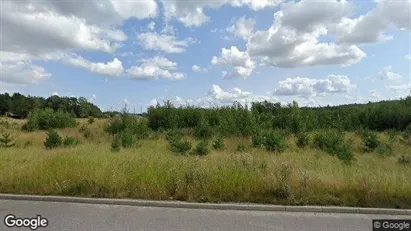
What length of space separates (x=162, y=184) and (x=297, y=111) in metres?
31.3

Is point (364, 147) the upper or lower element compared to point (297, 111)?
lower

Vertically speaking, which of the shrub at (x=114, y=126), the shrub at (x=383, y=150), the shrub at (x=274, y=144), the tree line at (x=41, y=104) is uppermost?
the tree line at (x=41, y=104)

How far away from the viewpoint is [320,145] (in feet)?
60.6

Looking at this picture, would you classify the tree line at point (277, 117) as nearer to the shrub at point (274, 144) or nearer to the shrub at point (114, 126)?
the shrub at point (114, 126)

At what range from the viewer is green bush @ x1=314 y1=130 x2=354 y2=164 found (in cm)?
1327

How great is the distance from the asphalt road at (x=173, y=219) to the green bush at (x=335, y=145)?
7625 mm

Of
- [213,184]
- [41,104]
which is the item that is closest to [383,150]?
[213,184]

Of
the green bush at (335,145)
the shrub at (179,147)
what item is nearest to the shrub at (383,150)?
the green bush at (335,145)

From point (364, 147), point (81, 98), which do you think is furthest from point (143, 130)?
point (81, 98)

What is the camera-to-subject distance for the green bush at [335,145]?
13266 mm

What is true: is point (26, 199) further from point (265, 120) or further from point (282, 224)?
point (265, 120)

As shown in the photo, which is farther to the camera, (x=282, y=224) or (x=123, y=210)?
(x=123, y=210)

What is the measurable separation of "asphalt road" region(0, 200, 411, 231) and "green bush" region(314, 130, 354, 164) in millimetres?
7625

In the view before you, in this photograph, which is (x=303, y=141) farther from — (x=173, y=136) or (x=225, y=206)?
(x=225, y=206)
